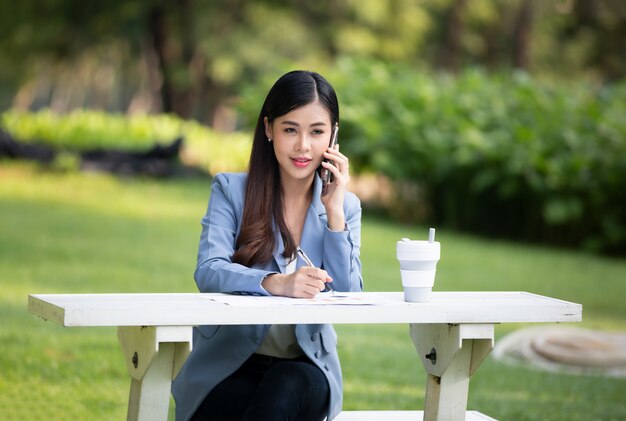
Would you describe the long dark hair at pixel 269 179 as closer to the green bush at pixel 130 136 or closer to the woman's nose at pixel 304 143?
the woman's nose at pixel 304 143

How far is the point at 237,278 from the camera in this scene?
11.4 feet

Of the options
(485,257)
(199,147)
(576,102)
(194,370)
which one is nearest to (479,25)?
(199,147)

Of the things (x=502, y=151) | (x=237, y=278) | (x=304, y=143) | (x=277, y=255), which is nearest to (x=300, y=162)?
(x=304, y=143)

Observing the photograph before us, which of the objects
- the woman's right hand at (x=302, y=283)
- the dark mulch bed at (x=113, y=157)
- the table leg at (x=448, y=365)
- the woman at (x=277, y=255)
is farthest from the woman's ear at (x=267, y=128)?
the dark mulch bed at (x=113, y=157)

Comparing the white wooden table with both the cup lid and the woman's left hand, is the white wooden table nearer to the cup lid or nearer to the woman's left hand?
the cup lid

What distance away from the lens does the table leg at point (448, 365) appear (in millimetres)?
3488

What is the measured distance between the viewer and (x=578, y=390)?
615 centimetres

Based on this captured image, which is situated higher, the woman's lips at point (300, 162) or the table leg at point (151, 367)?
the woman's lips at point (300, 162)

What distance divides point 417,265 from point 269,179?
0.68m

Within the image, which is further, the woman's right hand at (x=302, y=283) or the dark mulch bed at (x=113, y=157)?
the dark mulch bed at (x=113, y=157)

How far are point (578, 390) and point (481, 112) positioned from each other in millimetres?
7644

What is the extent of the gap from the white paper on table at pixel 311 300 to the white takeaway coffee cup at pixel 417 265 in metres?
0.07

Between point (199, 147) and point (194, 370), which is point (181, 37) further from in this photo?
point (194, 370)

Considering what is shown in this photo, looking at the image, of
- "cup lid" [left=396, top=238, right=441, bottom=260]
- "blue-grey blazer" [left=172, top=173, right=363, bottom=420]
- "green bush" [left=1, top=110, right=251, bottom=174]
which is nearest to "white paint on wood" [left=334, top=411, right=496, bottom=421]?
"blue-grey blazer" [left=172, top=173, right=363, bottom=420]
